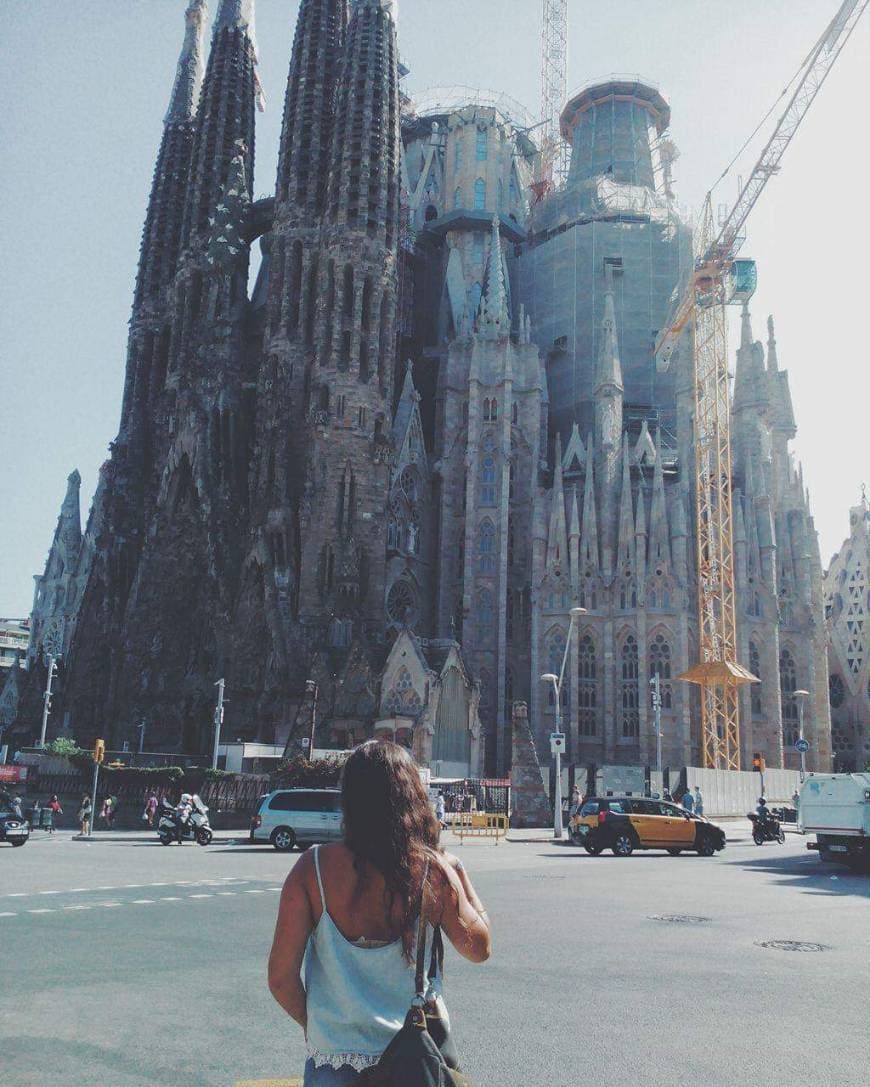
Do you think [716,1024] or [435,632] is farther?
[435,632]

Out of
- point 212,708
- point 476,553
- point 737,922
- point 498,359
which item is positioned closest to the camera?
point 737,922

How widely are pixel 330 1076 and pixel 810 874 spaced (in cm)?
1893

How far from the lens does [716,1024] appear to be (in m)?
7.15

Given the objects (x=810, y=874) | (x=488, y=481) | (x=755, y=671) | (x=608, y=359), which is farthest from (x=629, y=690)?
(x=810, y=874)

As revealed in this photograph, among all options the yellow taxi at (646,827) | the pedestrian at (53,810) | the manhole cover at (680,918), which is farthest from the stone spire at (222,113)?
the manhole cover at (680,918)

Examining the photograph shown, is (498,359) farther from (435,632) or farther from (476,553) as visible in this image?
(435,632)

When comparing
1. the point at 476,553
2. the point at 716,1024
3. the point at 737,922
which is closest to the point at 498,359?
the point at 476,553

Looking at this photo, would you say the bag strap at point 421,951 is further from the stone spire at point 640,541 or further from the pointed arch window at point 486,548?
the pointed arch window at point 486,548

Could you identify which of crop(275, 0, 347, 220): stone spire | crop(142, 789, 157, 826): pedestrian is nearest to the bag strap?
crop(142, 789, 157, 826): pedestrian

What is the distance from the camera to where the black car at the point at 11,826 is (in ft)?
77.7

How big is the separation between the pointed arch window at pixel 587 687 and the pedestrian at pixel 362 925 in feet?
179

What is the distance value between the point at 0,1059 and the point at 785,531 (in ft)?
210

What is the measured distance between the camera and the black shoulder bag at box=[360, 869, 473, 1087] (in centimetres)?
293

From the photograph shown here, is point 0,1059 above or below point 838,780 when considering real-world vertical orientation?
below
